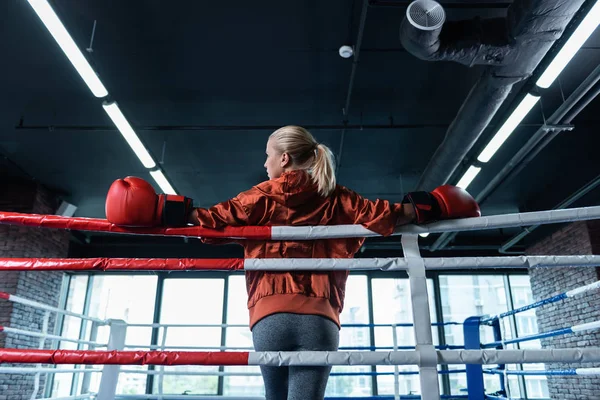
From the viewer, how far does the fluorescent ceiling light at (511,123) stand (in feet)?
12.8

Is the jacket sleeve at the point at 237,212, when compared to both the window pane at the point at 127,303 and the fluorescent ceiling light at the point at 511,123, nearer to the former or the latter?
the fluorescent ceiling light at the point at 511,123

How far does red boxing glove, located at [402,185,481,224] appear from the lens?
1.17 meters

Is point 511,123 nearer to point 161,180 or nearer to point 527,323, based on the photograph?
point 161,180

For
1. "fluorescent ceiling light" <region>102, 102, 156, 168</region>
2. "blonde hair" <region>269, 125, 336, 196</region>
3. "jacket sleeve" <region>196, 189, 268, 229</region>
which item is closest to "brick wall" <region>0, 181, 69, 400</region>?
"fluorescent ceiling light" <region>102, 102, 156, 168</region>

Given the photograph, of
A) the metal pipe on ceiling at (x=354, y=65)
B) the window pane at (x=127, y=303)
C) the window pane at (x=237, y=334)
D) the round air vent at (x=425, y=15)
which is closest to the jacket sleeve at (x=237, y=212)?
the round air vent at (x=425, y=15)

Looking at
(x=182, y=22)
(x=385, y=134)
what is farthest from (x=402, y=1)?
(x=385, y=134)

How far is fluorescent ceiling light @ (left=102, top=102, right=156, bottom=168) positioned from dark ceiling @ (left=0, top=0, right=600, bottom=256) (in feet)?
0.64

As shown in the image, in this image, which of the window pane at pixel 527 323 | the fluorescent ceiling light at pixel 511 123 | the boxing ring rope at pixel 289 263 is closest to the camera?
the boxing ring rope at pixel 289 263

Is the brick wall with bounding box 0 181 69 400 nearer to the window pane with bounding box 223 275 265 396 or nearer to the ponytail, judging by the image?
the window pane with bounding box 223 275 265 396

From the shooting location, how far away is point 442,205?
3.90ft

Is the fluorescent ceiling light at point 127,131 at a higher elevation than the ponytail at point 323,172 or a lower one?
higher

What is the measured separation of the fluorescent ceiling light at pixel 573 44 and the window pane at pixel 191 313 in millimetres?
6478

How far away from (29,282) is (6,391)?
4.22ft

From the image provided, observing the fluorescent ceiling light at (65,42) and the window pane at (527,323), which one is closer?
the fluorescent ceiling light at (65,42)
